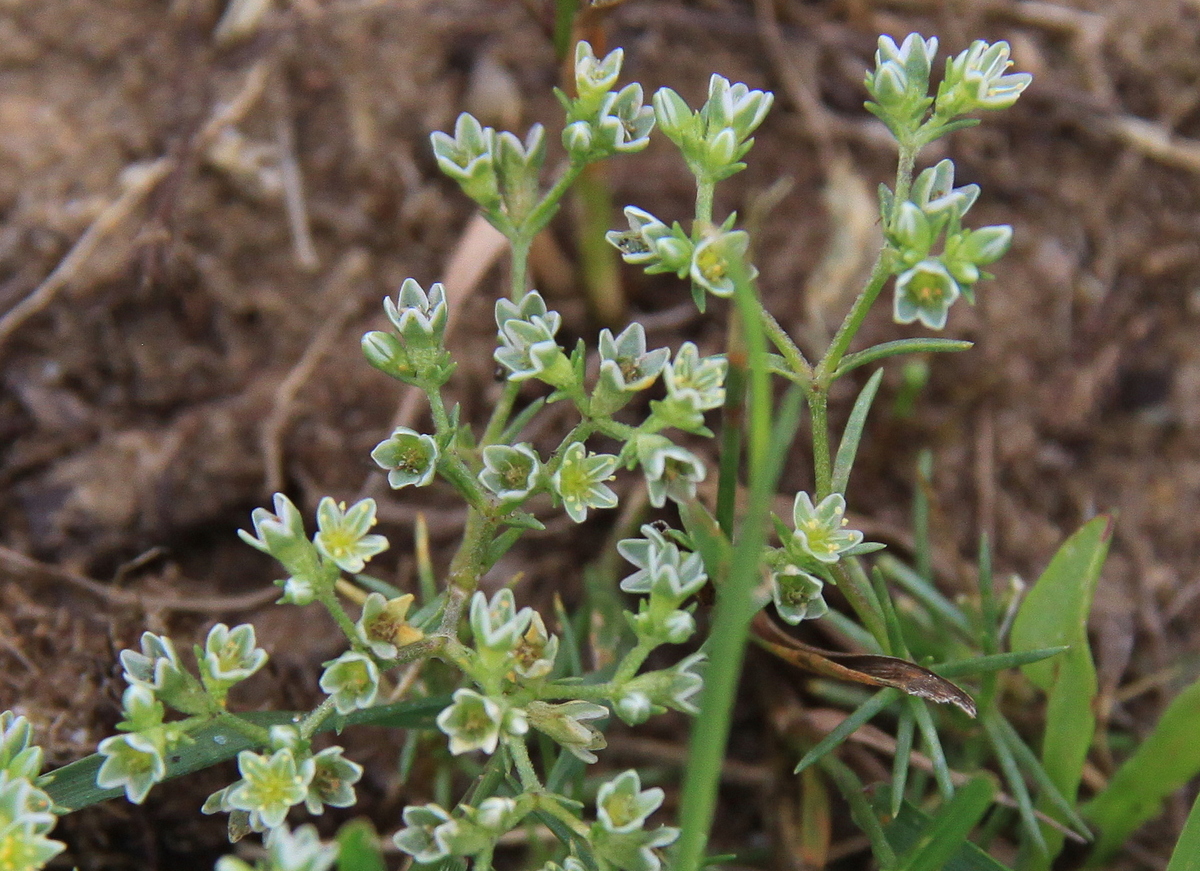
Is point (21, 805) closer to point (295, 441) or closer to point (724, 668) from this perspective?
point (724, 668)

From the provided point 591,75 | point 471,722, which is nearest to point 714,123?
point 591,75

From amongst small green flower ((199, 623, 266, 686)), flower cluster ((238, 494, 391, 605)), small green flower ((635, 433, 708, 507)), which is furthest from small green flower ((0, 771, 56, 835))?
small green flower ((635, 433, 708, 507))

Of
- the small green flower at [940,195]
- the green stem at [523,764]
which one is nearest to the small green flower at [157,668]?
the green stem at [523,764]

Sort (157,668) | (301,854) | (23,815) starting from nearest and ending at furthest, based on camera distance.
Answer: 1. (301,854)
2. (23,815)
3. (157,668)

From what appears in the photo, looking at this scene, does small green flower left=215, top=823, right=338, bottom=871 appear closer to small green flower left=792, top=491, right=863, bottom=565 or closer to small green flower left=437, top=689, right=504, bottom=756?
small green flower left=437, top=689, right=504, bottom=756

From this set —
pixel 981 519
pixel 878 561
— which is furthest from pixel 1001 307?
pixel 878 561

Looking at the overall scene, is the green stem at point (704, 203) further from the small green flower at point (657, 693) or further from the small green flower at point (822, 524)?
the small green flower at point (657, 693)

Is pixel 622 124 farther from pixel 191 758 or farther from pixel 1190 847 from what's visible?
pixel 1190 847
